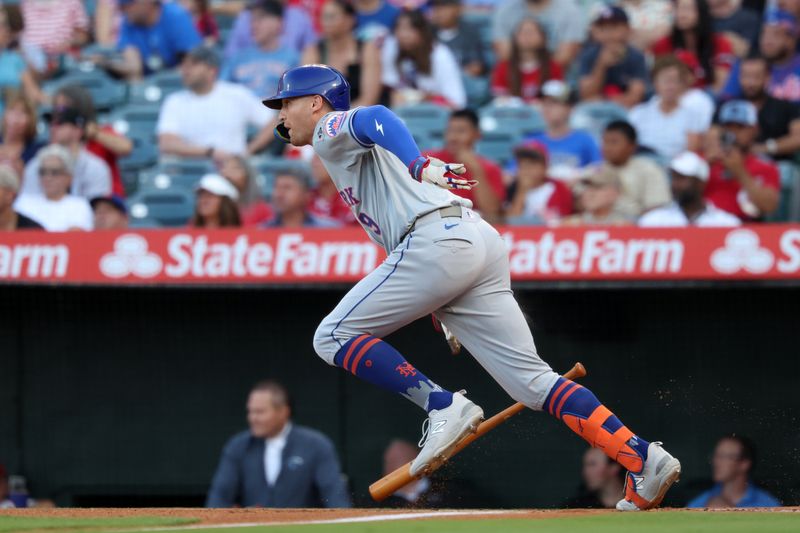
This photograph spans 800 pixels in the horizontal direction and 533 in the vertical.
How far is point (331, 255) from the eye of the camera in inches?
251

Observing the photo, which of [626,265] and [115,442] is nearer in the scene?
[626,265]

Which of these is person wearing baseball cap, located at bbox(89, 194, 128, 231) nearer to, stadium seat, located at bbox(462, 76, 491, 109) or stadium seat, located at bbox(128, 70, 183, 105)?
stadium seat, located at bbox(128, 70, 183, 105)

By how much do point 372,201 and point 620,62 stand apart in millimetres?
4657

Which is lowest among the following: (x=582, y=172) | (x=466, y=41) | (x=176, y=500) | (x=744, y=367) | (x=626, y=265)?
(x=176, y=500)

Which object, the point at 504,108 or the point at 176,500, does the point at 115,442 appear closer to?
the point at 176,500

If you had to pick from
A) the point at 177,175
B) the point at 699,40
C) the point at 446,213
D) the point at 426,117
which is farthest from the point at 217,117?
the point at 446,213

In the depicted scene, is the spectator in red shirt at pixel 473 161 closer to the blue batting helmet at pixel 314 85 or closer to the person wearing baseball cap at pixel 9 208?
the person wearing baseball cap at pixel 9 208

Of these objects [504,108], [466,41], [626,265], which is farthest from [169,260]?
[466,41]

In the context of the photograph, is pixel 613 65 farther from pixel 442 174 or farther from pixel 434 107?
pixel 442 174

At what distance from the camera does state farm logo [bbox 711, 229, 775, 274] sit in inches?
240

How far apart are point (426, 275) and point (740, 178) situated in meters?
3.60

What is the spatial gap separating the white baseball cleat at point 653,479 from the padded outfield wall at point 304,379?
204cm

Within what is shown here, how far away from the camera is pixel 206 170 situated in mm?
8180

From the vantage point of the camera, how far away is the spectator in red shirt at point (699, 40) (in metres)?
8.75
